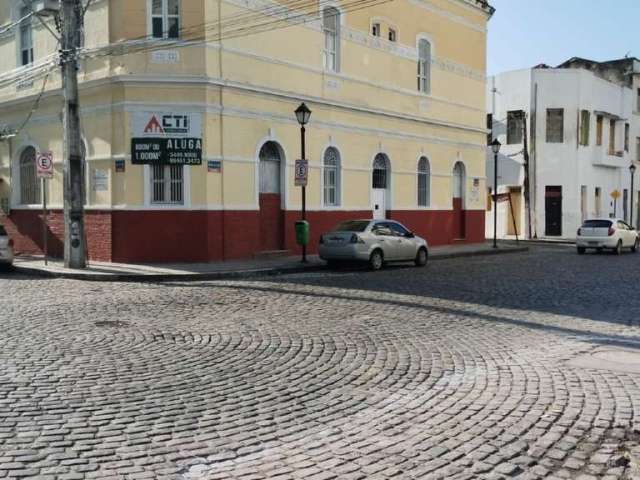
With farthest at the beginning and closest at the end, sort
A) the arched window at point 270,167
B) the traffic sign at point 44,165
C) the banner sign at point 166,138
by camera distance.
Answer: the arched window at point 270,167 < the banner sign at point 166,138 < the traffic sign at point 44,165

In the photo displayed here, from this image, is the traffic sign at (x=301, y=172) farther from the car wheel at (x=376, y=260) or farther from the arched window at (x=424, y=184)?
the arched window at (x=424, y=184)

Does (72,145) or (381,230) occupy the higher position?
(72,145)

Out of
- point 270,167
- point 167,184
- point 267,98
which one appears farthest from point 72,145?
point 270,167

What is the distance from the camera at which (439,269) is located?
19.1m

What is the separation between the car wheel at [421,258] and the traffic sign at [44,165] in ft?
34.9

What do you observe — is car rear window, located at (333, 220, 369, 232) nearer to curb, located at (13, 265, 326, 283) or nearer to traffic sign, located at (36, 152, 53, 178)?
curb, located at (13, 265, 326, 283)

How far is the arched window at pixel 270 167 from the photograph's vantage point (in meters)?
20.6

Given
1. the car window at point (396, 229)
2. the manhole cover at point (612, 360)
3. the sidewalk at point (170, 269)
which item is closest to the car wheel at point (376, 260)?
the car window at point (396, 229)

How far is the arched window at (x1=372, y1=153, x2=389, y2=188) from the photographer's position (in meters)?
24.8

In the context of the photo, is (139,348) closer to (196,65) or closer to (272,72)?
(196,65)

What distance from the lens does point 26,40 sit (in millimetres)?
22062

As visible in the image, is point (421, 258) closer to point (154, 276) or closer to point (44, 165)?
point (154, 276)

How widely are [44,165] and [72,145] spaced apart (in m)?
1.40

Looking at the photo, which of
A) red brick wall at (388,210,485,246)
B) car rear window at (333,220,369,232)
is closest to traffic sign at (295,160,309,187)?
car rear window at (333,220,369,232)
